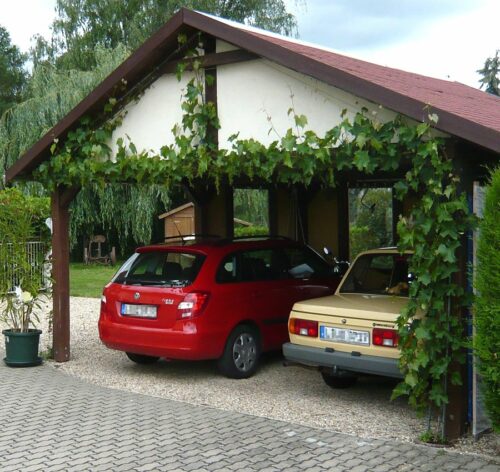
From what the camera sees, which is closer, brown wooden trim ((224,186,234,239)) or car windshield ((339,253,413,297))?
car windshield ((339,253,413,297))

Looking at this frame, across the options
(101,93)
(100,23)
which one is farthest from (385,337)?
(100,23)

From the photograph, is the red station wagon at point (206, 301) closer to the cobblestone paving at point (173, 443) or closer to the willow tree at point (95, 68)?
the cobblestone paving at point (173, 443)

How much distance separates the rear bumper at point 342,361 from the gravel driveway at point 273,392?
1.66 ft

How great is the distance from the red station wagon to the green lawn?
10.6 m

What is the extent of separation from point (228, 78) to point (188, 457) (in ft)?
14.9

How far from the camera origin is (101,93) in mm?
9672

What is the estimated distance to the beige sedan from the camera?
7.35m

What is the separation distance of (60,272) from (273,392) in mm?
3883

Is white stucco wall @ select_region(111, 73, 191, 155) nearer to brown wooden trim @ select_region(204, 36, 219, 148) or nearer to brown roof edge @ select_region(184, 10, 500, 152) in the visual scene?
brown wooden trim @ select_region(204, 36, 219, 148)

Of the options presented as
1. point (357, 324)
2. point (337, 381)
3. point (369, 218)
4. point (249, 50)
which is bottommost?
point (337, 381)

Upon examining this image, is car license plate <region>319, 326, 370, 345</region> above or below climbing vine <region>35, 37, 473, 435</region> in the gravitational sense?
below

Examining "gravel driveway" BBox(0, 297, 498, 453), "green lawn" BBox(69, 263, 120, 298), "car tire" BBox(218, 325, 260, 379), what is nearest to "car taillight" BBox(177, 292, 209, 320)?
"car tire" BBox(218, 325, 260, 379)

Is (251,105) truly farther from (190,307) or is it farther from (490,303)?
(490,303)

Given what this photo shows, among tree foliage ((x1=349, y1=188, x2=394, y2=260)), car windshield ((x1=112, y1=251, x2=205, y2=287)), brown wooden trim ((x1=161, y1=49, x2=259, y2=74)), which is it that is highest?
brown wooden trim ((x1=161, y1=49, x2=259, y2=74))
